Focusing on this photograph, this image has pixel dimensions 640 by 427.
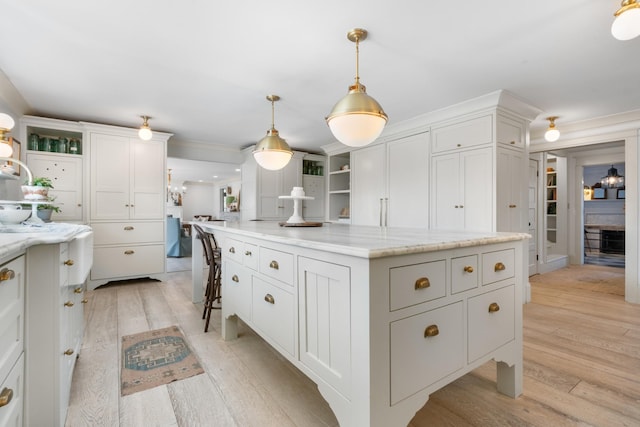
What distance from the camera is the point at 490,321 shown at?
1.54 metres

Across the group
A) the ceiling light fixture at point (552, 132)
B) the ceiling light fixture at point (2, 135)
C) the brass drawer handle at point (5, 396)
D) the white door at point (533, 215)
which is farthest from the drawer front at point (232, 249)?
the white door at point (533, 215)

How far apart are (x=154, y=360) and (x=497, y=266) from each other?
2.27 m

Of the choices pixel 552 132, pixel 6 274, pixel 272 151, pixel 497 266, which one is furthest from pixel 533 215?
pixel 6 274

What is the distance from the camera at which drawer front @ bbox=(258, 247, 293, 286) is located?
1536 millimetres

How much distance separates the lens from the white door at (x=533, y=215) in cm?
502

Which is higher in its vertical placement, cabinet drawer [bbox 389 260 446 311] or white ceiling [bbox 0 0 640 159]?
white ceiling [bbox 0 0 640 159]

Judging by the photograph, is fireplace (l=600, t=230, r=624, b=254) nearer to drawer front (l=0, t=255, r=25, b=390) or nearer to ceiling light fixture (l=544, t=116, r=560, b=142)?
ceiling light fixture (l=544, t=116, r=560, b=142)

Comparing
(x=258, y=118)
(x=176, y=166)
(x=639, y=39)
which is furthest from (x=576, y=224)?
(x=176, y=166)

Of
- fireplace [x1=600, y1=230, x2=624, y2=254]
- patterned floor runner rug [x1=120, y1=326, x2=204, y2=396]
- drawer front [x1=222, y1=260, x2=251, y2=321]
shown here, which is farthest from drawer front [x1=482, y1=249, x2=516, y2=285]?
fireplace [x1=600, y1=230, x2=624, y2=254]

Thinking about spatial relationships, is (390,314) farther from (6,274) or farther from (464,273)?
(6,274)

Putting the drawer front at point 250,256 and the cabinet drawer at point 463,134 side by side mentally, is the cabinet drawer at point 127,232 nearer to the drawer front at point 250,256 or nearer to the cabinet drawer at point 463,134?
the drawer front at point 250,256

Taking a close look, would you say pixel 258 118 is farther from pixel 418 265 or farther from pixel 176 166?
pixel 176 166

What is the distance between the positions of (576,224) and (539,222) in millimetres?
1490

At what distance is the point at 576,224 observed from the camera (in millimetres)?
6004
